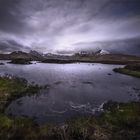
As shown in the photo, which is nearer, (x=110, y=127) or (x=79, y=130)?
(x=79, y=130)

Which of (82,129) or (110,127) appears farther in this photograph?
(110,127)

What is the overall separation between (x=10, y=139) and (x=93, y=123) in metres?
10.3

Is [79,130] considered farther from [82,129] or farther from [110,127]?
[110,127]

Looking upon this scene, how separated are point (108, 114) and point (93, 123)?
495 centimetres

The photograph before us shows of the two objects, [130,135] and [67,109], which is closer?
[130,135]

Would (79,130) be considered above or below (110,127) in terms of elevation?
above

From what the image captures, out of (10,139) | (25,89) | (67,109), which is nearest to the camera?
(10,139)

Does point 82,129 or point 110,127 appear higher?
point 82,129

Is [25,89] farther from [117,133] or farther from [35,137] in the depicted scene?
[117,133]

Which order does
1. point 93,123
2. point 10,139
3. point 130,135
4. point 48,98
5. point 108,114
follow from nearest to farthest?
point 10,139, point 130,135, point 93,123, point 108,114, point 48,98

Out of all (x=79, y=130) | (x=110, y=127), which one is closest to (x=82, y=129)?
(x=79, y=130)

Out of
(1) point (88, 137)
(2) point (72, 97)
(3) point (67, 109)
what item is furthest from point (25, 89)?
(1) point (88, 137)

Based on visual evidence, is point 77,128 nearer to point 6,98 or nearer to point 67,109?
point 67,109

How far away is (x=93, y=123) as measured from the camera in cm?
2211
